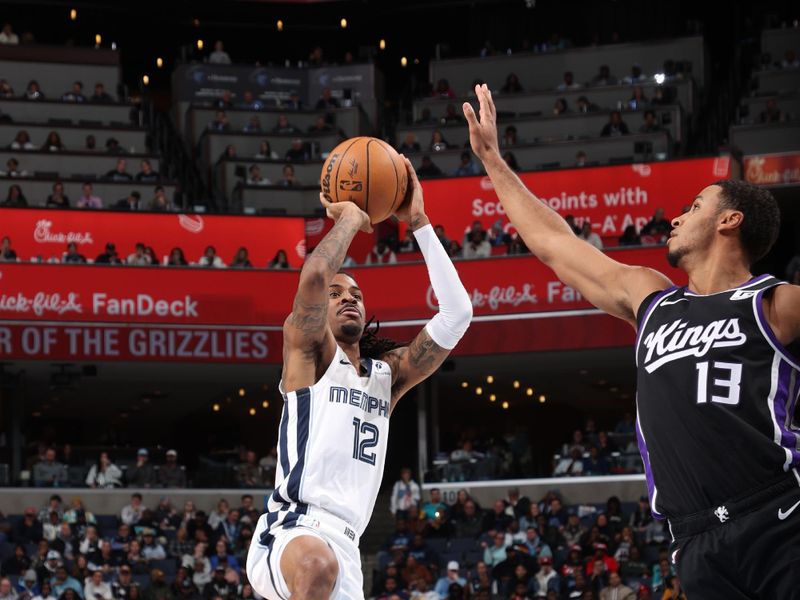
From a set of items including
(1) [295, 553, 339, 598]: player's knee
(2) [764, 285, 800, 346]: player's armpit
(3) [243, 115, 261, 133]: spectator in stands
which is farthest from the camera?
(3) [243, 115, 261, 133]: spectator in stands

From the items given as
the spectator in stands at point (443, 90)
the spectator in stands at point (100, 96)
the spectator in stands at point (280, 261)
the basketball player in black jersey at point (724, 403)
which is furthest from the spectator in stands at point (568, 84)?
the basketball player in black jersey at point (724, 403)

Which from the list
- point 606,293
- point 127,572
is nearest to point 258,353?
point 127,572

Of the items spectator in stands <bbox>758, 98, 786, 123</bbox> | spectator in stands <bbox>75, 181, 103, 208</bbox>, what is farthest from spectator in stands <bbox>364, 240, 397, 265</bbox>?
spectator in stands <bbox>758, 98, 786, 123</bbox>

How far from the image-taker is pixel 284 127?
1300 inches

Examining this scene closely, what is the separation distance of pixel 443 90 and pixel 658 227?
394 inches

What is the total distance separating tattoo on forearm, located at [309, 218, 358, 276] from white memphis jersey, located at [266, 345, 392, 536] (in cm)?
46

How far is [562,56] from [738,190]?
99.4 feet

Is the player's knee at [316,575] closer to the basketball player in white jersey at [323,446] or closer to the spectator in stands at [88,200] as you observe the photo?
the basketball player in white jersey at [323,446]

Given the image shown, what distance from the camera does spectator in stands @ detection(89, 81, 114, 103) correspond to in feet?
106

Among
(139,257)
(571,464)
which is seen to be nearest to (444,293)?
(571,464)

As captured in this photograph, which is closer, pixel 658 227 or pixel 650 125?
pixel 658 227

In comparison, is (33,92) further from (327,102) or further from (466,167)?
(466,167)

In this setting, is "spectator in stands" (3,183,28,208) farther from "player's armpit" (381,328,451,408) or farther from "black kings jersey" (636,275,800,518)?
"black kings jersey" (636,275,800,518)

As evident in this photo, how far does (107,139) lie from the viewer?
102ft
